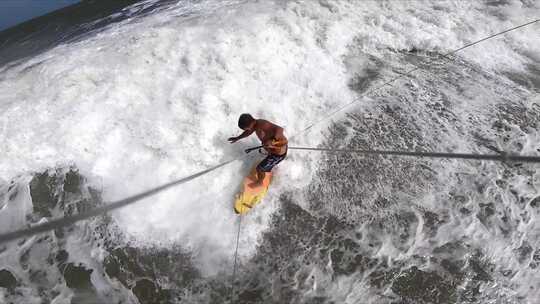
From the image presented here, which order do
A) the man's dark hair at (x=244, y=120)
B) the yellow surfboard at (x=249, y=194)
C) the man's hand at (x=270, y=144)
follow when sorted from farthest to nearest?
the yellow surfboard at (x=249, y=194) < the man's hand at (x=270, y=144) < the man's dark hair at (x=244, y=120)

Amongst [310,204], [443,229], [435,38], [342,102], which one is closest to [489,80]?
[435,38]

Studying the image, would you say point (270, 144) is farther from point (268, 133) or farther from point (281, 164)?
point (281, 164)

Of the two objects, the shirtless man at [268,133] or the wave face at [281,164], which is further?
the wave face at [281,164]

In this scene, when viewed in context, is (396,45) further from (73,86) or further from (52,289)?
(52,289)

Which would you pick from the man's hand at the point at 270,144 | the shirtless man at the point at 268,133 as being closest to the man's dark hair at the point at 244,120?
the shirtless man at the point at 268,133

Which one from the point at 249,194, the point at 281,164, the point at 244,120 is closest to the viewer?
the point at 244,120

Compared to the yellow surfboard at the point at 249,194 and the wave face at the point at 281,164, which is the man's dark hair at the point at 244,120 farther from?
the wave face at the point at 281,164

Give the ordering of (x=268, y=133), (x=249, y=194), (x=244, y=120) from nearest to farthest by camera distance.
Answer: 1. (x=244, y=120)
2. (x=268, y=133)
3. (x=249, y=194)

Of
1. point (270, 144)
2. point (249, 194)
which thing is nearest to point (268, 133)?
point (270, 144)
